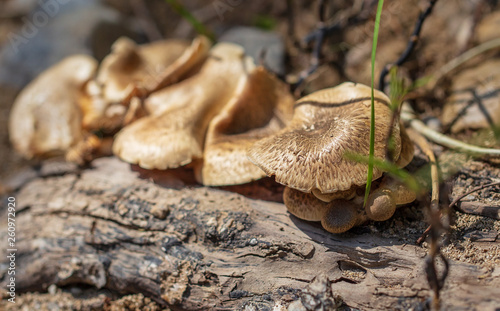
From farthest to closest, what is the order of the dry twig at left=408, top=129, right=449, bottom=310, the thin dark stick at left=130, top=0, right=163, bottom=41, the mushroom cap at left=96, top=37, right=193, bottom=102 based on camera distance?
the thin dark stick at left=130, top=0, right=163, bottom=41, the mushroom cap at left=96, top=37, right=193, bottom=102, the dry twig at left=408, top=129, right=449, bottom=310

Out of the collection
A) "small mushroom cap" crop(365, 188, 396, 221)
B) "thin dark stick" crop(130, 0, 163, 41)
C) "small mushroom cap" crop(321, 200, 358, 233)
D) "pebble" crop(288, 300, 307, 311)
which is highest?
"thin dark stick" crop(130, 0, 163, 41)

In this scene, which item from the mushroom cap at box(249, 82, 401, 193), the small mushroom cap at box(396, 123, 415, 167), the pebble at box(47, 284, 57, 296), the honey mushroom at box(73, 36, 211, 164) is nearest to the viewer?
the mushroom cap at box(249, 82, 401, 193)

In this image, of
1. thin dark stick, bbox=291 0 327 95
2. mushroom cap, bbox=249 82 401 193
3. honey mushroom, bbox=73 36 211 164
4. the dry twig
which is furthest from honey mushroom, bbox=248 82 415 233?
honey mushroom, bbox=73 36 211 164

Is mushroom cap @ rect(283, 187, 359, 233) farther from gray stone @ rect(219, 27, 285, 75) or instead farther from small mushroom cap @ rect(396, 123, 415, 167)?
gray stone @ rect(219, 27, 285, 75)

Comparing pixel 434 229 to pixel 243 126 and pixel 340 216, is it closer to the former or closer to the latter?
pixel 340 216

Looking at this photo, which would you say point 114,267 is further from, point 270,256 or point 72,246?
point 270,256

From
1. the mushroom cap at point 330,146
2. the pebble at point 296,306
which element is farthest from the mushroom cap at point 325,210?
the pebble at point 296,306

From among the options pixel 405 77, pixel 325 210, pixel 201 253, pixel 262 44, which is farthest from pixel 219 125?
pixel 405 77
